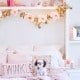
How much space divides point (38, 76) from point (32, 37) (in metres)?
0.66

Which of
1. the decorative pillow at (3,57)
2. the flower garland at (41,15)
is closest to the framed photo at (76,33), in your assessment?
the flower garland at (41,15)

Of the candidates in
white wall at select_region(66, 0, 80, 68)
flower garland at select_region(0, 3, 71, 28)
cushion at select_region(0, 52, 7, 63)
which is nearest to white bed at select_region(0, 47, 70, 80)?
cushion at select_region(0, 52, 7, 63)

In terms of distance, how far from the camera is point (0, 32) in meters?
3.09

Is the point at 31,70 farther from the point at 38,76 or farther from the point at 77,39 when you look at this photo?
the point at 77,39

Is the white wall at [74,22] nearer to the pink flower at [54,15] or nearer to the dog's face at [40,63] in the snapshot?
the pink flower at [54,15]

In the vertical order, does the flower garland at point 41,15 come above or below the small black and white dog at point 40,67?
above

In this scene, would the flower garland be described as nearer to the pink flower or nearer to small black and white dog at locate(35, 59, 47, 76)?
the pink flower

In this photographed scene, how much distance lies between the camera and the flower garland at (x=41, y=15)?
2.97 m

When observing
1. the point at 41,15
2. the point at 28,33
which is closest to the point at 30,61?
the point at 28,33

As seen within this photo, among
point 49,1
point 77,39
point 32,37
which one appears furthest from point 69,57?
A: point 49,1

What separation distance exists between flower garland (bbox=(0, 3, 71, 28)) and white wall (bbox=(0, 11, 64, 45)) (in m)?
0.07

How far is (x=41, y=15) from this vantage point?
3.05 meters

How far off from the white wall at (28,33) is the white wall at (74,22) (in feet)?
0.40

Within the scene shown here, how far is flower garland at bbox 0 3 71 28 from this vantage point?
297 cm
